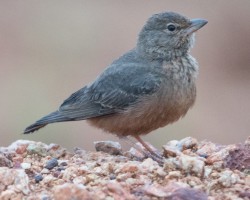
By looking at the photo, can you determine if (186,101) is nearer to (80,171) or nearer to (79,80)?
(80,171)

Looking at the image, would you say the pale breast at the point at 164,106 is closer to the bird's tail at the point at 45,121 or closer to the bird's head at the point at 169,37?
the bird's head at the point at 169,37

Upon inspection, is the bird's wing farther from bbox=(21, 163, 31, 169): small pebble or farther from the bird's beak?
bbox=(21, 163, 31, 169): small pebble

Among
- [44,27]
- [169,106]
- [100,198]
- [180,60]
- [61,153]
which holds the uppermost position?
[44,27]

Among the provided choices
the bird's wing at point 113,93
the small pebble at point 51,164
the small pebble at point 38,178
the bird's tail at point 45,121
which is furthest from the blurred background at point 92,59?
the small pebble at point 38,178

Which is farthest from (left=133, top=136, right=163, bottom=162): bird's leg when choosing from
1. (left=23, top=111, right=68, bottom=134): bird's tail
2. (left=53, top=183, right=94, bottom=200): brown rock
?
(left=53, top=183, right=94, bottom=200): brown rock

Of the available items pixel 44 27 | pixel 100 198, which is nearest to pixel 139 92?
pixel 100 198

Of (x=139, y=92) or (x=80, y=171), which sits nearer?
(x=80, y=171)
